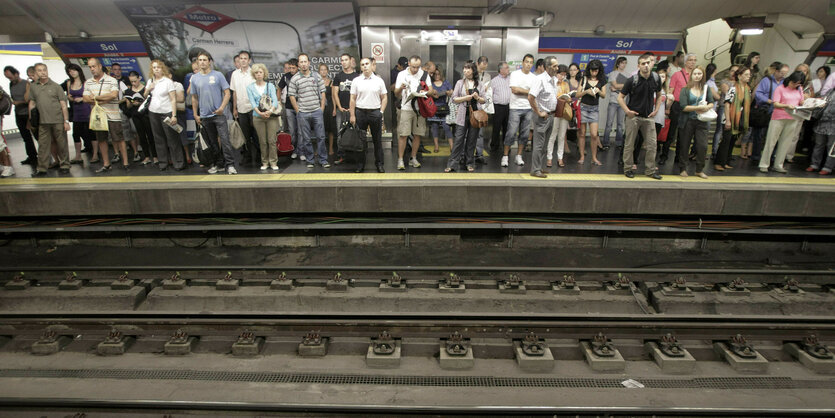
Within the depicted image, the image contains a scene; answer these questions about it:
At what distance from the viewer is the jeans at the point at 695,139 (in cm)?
765

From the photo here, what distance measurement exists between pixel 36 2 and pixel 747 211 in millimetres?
14784

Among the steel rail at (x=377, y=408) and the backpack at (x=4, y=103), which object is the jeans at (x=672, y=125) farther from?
the backpack at (x=4, y=103)

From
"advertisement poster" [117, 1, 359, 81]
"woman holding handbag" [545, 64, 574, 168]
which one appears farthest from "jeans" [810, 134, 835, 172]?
"advertisement poster" [117, 1, 359, 81]

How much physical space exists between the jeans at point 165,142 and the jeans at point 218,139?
0.73 meters

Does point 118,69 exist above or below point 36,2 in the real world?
below

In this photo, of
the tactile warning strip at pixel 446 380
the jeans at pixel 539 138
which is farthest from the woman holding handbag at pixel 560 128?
the tactile warning strip at pixel 446 380

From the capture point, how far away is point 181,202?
285 inches

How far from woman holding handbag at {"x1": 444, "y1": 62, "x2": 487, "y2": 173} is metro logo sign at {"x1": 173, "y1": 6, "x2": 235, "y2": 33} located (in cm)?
569

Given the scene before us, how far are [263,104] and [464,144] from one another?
144 inches

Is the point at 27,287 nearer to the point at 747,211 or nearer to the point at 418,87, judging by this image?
the point at 418,87

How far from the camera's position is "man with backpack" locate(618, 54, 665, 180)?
724 centimetres

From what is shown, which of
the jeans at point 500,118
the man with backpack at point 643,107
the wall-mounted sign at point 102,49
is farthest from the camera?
the wall-mounted sign at point 102,49

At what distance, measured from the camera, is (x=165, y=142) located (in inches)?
332

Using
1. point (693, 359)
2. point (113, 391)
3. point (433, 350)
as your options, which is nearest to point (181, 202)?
point (113, 391)
